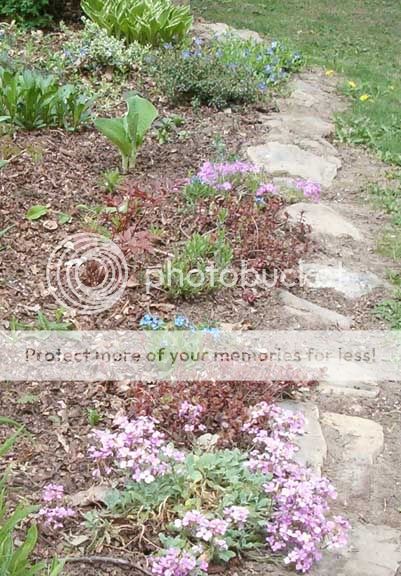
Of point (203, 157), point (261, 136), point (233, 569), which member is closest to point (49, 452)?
point (233, 569)

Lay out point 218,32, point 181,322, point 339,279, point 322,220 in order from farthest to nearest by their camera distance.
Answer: point 218,32 < point 322,220 < point 339,279 < point 181,322

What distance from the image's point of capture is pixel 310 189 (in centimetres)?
468

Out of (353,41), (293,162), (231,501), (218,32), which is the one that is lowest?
(353,41)

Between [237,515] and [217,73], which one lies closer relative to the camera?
[237,515]

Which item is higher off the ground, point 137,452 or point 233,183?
point 137,452

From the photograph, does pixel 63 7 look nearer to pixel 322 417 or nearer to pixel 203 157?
pixel 203 157

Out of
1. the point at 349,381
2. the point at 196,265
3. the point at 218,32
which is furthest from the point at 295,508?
the point at 218,32

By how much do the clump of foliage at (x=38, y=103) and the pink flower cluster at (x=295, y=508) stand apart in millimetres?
2901

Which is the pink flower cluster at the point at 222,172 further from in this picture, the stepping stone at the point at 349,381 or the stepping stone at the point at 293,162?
the stepping stone at the point at 349,381

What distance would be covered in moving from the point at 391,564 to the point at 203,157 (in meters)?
3.02

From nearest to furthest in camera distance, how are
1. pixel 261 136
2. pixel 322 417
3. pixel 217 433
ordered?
1. pixel 217 433
2. pixel 322 417
3. pixel 261 136

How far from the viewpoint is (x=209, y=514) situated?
2.55 m

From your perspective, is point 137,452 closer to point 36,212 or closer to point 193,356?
point 193,356

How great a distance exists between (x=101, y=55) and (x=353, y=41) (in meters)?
3.76
